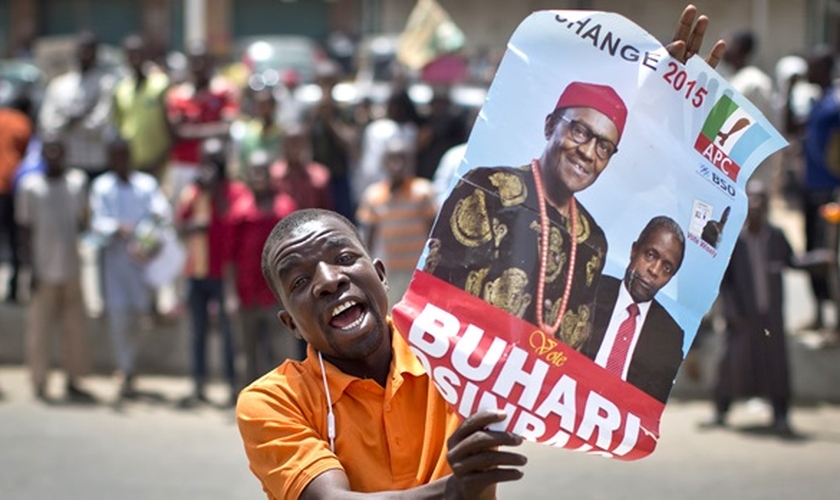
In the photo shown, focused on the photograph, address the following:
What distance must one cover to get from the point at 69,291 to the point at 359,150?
2.32 m

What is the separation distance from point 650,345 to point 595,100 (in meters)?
0.44

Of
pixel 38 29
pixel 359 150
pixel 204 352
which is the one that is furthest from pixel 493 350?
pixel 38 29

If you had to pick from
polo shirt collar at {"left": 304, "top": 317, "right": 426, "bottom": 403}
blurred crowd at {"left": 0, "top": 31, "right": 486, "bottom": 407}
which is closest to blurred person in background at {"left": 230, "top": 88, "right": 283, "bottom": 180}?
blurred crowd at {"left": 0, "top": 31, "right": 486, "bottom": 407}

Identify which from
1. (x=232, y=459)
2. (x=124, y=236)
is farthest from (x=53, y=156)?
(x=232, y=459)

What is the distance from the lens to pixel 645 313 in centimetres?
278

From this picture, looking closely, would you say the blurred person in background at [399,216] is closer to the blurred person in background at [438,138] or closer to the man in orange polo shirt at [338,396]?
the blurred person in background at [438,138]

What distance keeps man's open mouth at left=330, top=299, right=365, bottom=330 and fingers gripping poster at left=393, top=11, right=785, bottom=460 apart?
0.58 feet

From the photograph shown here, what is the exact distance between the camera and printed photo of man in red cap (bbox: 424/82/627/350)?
108 inches

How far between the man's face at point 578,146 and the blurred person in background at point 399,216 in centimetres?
716

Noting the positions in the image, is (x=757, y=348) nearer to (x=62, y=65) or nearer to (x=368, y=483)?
(x=368, y=483)

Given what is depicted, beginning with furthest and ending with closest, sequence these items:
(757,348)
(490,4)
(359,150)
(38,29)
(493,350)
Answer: (38,29)
(490,4)
(359,150)
(757,348)
(493,350)

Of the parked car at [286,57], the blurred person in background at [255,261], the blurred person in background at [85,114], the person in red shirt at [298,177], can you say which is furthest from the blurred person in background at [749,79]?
the parked car at [286,57]

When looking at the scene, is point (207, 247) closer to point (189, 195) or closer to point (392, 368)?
point (189, 195)

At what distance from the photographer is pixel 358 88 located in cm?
1966
